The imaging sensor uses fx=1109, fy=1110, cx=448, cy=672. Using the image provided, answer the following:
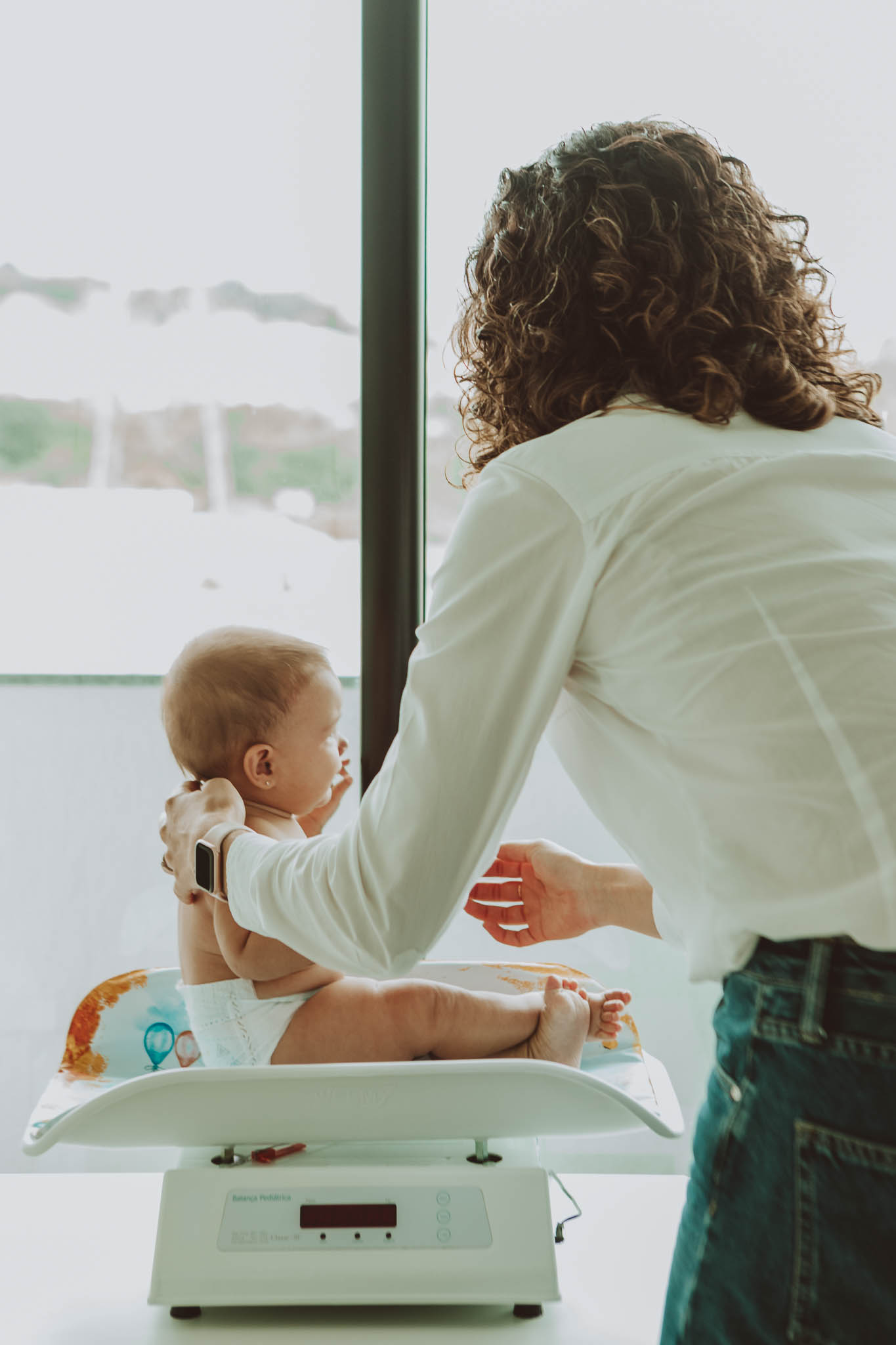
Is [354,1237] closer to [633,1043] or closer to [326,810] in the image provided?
[633,1043]

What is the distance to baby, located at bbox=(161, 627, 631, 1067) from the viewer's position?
4.18ft

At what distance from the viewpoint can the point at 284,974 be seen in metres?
1.29

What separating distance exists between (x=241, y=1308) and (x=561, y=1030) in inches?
17.1

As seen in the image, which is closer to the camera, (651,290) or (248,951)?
(651,290)

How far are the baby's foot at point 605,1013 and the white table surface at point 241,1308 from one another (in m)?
0.19

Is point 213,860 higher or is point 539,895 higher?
point 213,860

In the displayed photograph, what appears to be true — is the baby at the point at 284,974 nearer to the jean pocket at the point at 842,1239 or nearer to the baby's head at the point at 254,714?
the baby's head at the point at 254,714

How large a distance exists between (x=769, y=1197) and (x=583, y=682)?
0.37 meters

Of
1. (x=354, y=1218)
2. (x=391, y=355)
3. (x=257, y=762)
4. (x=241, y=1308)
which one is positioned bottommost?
(x=241, y=1308)

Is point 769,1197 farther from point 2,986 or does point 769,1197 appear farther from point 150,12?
point 150,12

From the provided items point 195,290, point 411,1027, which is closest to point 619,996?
point 411,1027

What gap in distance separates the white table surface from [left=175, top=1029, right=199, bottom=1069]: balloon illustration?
0.16 meters

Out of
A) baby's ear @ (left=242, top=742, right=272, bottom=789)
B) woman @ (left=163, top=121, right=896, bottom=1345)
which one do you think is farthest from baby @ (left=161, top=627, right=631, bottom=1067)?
woman @ (left=163, top=121, right=896, bottom=1345)

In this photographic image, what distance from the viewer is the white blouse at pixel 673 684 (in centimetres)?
69
